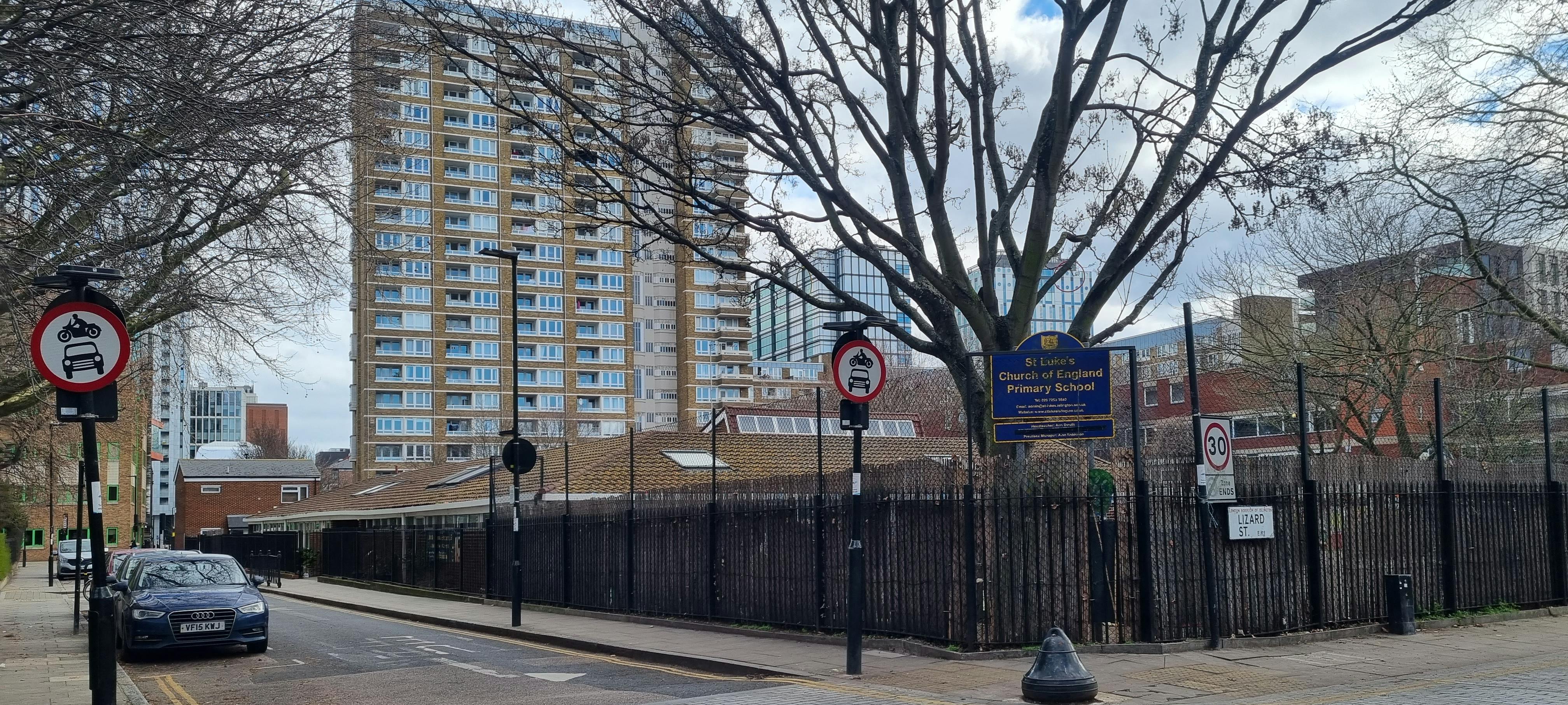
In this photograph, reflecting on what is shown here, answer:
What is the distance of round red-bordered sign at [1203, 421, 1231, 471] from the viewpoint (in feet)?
45.4

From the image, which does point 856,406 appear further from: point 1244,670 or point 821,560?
point 1244,670

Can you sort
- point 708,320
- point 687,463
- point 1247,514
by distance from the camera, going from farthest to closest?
point 708,320, point 687,463, point 1247,514

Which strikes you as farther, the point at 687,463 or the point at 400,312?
the point at 400,312

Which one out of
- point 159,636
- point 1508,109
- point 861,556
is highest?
point 1508,109

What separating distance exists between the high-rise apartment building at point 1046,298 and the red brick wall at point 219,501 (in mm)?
48102

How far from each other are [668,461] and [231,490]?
6497 cm

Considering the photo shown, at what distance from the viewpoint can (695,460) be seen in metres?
31.2

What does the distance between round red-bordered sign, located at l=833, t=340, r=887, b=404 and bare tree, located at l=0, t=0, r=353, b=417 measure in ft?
18.3

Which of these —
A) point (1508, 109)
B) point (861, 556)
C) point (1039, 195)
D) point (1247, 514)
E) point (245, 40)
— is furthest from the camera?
point (1508, 109)

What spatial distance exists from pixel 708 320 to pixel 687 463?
76.8 metres

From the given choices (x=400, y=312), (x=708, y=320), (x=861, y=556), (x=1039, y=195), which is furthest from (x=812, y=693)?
(x=708, y=320)

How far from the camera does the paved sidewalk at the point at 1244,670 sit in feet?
36.0

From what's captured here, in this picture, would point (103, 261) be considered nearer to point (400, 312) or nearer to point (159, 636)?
point (159, 636)

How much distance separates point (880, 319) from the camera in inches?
643
